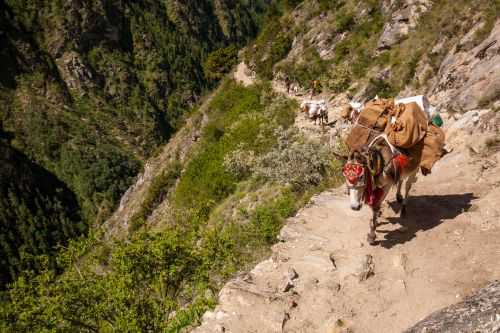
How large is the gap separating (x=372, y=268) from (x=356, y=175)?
1.75 meters

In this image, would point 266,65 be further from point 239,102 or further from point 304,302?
point 304,302

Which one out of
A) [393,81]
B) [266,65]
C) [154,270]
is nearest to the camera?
[154,270]

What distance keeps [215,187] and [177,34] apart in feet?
573

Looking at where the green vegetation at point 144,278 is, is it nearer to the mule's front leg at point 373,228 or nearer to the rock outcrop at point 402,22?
the mule's front leg at point 373,228

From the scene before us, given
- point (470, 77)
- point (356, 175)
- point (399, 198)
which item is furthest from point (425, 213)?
point (470, 77)

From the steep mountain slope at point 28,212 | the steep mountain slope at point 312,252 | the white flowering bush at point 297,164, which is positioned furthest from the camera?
the steep mountain slope at point 28,212

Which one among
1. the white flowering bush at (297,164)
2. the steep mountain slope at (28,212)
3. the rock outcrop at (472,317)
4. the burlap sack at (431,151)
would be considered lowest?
the steep mountain slope at (28,212)

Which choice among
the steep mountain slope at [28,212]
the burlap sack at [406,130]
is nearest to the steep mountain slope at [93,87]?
the steep mountain slope at [28,212]

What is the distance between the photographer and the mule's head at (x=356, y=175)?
273 inches

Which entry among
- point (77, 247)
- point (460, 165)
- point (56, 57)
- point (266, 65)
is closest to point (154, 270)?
point (77, 247)

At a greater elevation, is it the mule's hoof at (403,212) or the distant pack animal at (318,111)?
the mule's hoof at (403,212)

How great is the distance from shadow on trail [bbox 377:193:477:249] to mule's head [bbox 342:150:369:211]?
1456 millimetres

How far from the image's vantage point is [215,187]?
100ft

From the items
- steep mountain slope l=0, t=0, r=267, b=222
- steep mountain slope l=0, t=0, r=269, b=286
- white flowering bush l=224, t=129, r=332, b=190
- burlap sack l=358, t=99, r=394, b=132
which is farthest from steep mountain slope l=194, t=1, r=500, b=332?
steep mountain slope l=0, t=0, r=267, b=222
